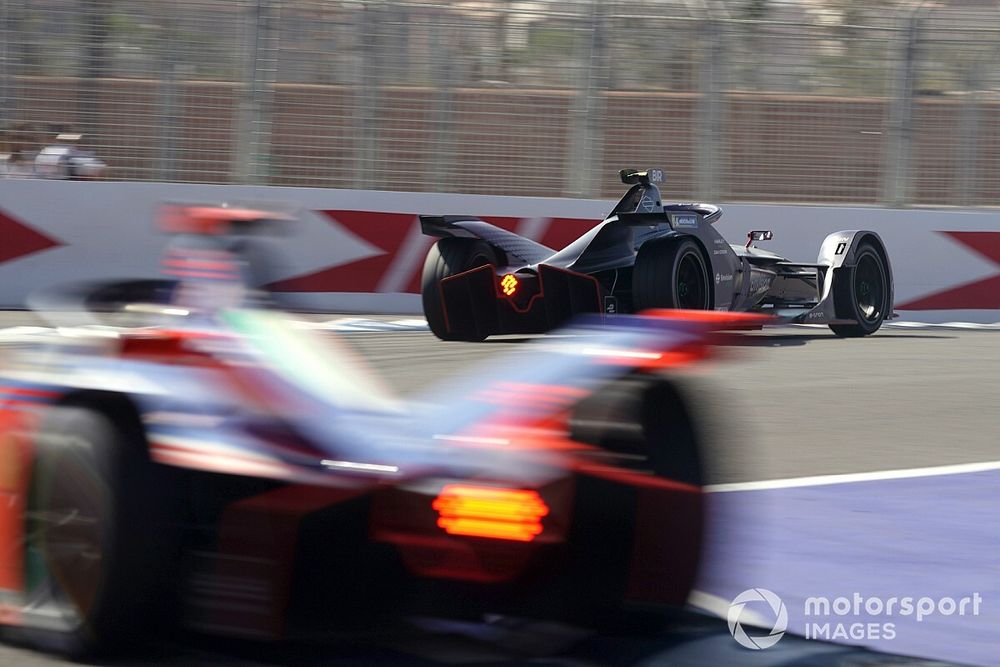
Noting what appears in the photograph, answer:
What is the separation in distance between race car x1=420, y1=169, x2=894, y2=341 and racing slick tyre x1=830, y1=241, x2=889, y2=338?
2.39 ft

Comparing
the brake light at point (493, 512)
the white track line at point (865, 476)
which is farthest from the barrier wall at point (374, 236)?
the brake light at point (493, 512)

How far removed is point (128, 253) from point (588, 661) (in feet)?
35.3

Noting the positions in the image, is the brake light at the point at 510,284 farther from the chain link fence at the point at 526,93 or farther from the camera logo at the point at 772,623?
the camera logo at the point at 772,623

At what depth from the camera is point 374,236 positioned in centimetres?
1395

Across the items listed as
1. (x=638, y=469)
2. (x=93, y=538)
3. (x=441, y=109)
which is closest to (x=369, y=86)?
(x=441, y=109)

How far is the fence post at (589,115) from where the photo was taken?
14.8m

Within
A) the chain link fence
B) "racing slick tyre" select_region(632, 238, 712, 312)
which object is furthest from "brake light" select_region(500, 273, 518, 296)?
the chain link fence

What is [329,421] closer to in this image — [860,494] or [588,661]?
[588,661]

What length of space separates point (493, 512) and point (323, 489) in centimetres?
41

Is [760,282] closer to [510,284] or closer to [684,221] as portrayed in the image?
[684,221]

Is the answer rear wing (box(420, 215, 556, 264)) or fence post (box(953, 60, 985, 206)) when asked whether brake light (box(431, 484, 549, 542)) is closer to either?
rear wing (box(420, 215, 556, 264))

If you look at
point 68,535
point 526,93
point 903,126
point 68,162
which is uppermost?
point 526,93

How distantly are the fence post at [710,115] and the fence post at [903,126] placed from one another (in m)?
1.74

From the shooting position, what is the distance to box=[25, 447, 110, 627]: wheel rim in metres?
3.35
